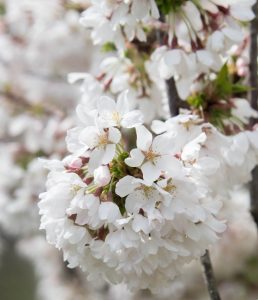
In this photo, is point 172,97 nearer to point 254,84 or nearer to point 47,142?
point 254,84

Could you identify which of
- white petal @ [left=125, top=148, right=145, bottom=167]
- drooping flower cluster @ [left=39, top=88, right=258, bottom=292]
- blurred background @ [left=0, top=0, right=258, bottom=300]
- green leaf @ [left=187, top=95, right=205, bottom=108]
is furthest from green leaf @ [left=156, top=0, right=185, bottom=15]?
blurred background @ [left=0, top=0, right=258, bottom=300]

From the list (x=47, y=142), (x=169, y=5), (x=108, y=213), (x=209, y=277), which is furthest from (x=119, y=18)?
(x=47, y=142)

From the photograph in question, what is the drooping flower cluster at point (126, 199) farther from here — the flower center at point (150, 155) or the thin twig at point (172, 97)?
the thin twig at point (172, 97)

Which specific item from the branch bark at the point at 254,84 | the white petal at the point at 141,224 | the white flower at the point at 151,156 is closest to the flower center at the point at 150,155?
the white flower at the point at 151,156

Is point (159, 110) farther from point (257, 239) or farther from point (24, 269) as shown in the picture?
point (24, 269)

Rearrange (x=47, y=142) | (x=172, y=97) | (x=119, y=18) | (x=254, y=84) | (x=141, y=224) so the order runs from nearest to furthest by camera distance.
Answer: (x=141, y=224) < (x=119, y=18) < (x=172, y=97) < (x=254, y=84) < (x=47, y=142)

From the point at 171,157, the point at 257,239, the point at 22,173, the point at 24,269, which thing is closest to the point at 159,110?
the point at 171,157
